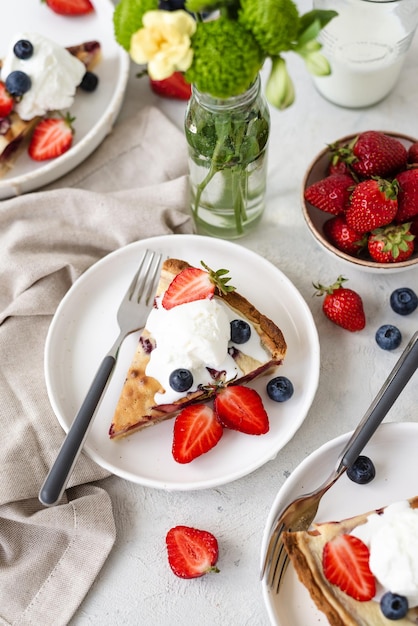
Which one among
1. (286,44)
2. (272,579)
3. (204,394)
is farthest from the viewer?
(204,394)

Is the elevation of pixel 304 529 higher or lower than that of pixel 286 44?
lower

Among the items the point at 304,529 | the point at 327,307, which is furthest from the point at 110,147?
the point at 304,529

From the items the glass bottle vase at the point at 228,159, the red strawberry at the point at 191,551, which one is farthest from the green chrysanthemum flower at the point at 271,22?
the red strawberry at the point at 191,551

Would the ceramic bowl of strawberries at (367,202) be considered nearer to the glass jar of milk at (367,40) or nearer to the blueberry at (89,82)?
the glass jar of milk at (367,40)

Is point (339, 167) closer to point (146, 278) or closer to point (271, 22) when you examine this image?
point (146, 278)

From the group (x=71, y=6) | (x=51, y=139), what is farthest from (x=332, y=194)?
(x=71, y=6)

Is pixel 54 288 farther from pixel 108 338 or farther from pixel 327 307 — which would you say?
pixel 327 307
